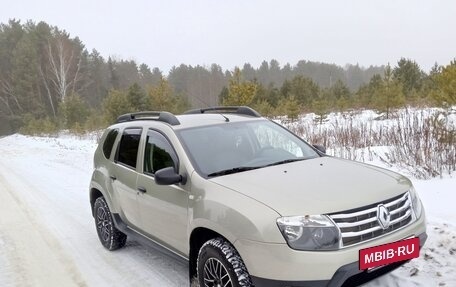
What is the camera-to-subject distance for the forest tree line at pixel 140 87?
21422 millimetres

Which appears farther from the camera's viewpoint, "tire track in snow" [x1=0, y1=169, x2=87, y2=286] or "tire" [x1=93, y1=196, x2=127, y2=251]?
"tire" [x1=93, y1=196, x2=127, y2=251]

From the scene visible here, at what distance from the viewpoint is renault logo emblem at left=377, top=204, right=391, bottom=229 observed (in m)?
2.84

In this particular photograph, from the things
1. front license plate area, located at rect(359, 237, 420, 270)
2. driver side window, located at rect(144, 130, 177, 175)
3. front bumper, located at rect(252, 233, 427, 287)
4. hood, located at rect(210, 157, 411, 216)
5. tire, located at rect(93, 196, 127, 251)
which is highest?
driver side window, located at rect(144, 130, 177, 175)

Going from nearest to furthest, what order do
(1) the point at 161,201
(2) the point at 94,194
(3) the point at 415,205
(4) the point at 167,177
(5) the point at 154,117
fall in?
(3) the point at 415,205 → (4) the point at 167,177 → (1) the point at 161,201 → (5) the point at 154,117 → (2) the point at 94,194

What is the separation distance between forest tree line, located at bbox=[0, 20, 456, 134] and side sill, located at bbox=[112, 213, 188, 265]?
2450 mm

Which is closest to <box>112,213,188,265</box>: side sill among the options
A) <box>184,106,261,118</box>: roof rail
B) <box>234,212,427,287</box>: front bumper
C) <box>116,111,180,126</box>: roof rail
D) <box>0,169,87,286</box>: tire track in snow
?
<box>0,169,87,286</box>: tire track in snow

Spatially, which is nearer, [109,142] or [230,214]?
[230,214]

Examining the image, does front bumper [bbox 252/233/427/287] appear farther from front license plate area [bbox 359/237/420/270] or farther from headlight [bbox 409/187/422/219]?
headlight [bbox 409/187/422/219]

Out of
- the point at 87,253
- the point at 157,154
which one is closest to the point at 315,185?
the point at 157,154

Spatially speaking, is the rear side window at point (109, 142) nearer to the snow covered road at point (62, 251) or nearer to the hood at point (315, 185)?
the snow covered road at point (62, 251)

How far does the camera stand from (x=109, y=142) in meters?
5.43

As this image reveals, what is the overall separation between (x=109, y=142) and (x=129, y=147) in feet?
2.65

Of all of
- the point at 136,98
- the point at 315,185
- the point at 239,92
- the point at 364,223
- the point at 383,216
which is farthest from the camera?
the point at 136,98

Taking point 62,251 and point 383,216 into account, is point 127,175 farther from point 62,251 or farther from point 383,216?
point 383,216
